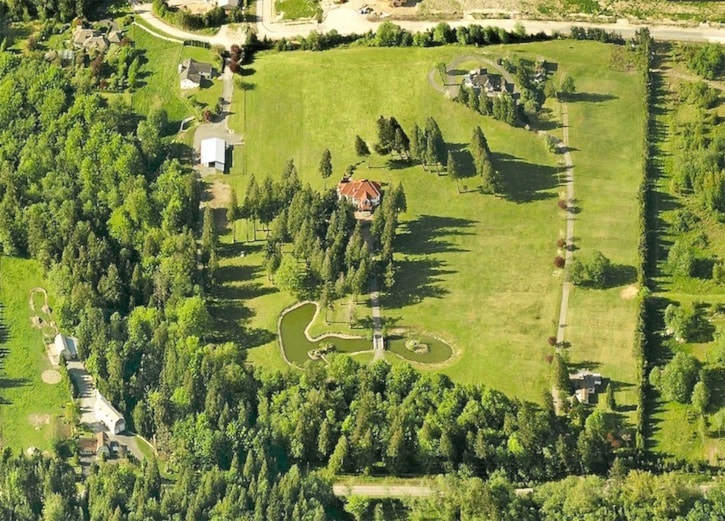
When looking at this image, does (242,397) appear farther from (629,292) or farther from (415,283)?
(629,292)

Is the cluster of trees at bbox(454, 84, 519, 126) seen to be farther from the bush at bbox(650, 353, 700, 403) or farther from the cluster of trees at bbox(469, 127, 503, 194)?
the bush at bbox(650, 353, 700, 403)

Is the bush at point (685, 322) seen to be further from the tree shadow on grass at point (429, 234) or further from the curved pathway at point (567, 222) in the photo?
the tree shadow on grass at point (429, 234)

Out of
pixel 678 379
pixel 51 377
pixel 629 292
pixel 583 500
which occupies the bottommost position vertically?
pixel 583 500

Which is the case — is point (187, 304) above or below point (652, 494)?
above

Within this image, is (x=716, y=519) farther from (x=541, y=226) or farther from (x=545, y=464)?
(x=541, y=226)

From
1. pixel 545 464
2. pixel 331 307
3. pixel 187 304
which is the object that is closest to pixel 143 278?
pixel 187 304

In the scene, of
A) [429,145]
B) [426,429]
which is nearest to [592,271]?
[429,145]
